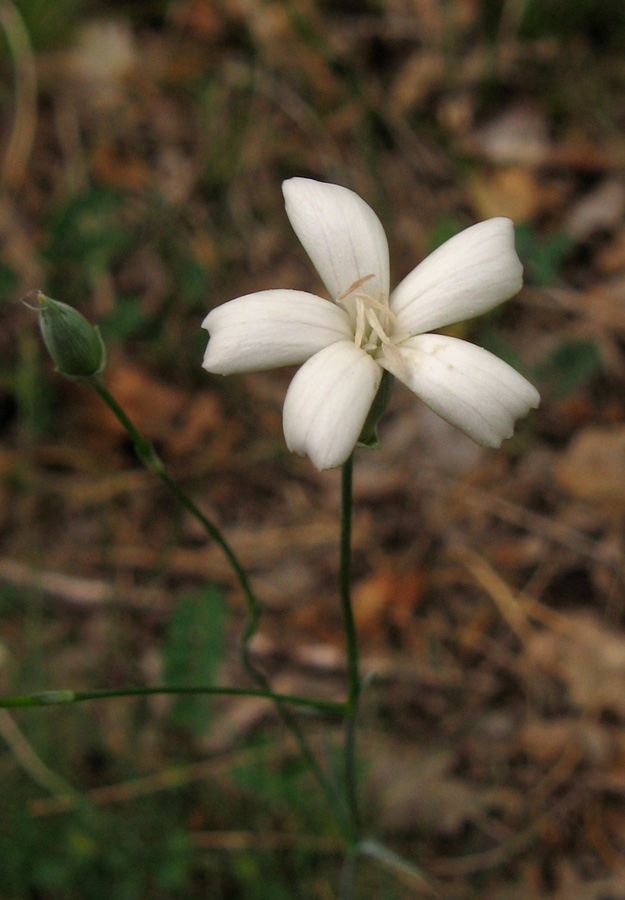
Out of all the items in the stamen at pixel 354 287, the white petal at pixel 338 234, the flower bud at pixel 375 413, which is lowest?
the flower bud at pixel 375 413

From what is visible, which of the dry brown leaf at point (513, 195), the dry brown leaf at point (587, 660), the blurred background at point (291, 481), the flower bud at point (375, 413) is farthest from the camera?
the dry brown leaf at point (513, 195)

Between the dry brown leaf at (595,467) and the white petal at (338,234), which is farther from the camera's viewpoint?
the dry brown leaf at (595,467)

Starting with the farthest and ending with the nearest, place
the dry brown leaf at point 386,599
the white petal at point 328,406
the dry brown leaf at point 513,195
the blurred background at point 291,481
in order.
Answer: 1. the dry brown leaf at point 513,195
2. the dry brown leaf at point 386,599
3. the blurred background at point 291,481
4. the white petal at point 328,406

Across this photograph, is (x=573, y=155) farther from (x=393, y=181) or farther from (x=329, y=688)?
(x=329, y=688)

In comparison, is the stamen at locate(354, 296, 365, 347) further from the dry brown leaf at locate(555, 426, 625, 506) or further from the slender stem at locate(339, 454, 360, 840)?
the dry brown leaf at locate(555, 426, 625, 506)

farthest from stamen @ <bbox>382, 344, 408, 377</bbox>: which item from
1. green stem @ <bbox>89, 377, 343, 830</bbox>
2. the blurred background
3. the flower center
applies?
the blurred background

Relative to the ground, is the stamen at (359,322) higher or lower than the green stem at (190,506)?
higher

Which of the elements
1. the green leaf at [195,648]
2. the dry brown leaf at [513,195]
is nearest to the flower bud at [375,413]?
the green leaf at [195,648]

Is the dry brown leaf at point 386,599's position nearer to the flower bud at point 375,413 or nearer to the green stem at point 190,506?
the green stem at point 190,506
